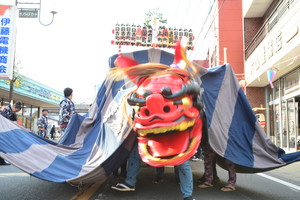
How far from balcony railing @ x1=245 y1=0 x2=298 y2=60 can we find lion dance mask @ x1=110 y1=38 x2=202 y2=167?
11279mm

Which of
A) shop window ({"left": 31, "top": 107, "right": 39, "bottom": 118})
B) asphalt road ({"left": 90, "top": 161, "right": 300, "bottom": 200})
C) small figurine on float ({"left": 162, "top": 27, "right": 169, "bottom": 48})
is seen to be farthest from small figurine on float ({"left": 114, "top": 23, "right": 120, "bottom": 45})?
asphalt road ({"left": 90, "top": 161, "right": 300, "bottom": 200})

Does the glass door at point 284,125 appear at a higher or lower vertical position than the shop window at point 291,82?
lower

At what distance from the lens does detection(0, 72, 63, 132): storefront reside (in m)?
20.7

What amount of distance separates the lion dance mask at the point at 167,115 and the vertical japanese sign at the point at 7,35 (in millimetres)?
9846

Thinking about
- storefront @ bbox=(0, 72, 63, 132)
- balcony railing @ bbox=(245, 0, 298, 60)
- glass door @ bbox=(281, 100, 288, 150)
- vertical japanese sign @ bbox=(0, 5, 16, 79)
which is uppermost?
balcony railing @ bbox=(245, 0, 298, 60)

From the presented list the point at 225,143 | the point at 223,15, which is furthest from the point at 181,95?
the point at 223,15

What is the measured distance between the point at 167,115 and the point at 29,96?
847 inches

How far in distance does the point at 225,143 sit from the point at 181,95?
1.24 m

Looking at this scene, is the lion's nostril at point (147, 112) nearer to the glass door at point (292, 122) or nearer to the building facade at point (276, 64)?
the building facade at point (276, 64)

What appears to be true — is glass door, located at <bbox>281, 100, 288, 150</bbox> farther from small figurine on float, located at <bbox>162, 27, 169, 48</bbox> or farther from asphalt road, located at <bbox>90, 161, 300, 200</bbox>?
small figurine on float, located at <bbox>162, 27, 169, 48</bbox>

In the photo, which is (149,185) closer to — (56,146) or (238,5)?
(56,146)

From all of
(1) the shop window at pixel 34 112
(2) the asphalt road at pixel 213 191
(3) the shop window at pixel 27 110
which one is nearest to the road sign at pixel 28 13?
(2) the asphalt road at pixel 213 191

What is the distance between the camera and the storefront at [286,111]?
48.7ft

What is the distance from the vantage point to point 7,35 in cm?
1251
